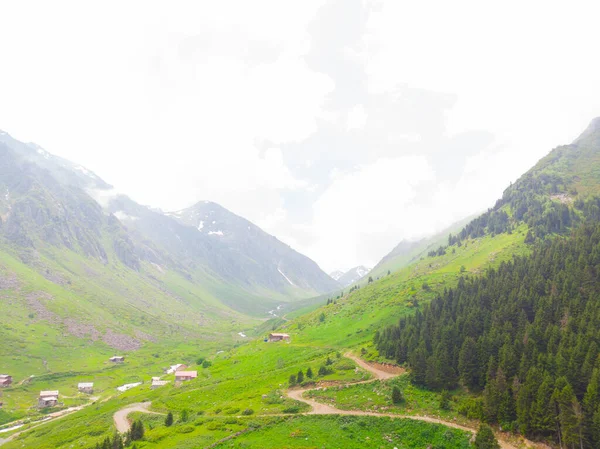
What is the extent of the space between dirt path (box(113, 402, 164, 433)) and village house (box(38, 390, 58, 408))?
157 feet

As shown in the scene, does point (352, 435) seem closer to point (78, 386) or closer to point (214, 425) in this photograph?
point (214, 425)

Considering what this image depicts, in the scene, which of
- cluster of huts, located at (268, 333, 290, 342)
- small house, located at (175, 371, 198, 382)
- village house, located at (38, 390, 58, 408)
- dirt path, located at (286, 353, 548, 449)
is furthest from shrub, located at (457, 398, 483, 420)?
village house, located at (38, 390, 58, 408)

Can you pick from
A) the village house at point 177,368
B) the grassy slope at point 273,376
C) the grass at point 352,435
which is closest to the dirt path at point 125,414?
the grassy slope at point 273,376

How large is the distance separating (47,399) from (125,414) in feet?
187

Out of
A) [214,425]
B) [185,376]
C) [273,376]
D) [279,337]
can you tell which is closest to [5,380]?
[185,376]

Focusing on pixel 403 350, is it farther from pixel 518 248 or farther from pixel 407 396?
pixel 518 248

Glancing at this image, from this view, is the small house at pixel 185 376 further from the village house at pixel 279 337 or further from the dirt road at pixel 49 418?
the village house at pixel 279 337

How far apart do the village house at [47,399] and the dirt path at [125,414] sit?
4776cm

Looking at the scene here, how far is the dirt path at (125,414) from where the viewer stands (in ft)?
252

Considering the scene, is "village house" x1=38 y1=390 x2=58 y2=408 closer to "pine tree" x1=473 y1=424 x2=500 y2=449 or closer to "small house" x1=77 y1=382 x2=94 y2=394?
"small house" x1=77 y1=382 x2=94 y2=394

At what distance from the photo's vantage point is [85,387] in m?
142

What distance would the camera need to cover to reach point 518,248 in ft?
516

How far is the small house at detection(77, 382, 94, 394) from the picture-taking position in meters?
141

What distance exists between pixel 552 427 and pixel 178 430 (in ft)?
182
